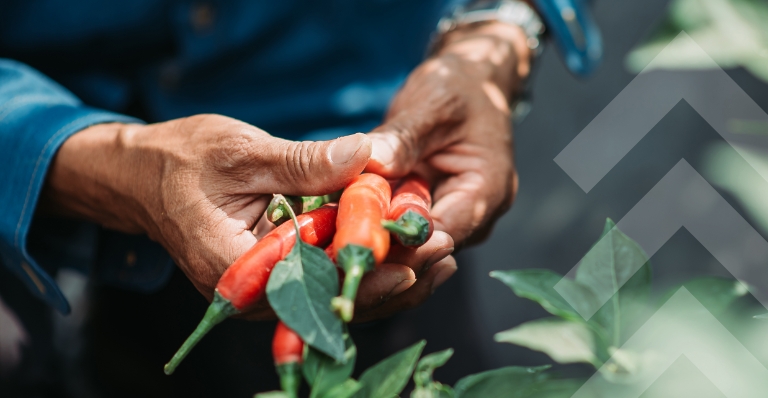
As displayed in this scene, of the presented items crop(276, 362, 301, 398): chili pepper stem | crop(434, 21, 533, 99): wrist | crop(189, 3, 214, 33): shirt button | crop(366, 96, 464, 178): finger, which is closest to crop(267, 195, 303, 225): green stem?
crop(366, 96, 464, 178): finger

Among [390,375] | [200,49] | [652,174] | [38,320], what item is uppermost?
[652,174]

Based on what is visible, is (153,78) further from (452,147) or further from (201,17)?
(452,147)

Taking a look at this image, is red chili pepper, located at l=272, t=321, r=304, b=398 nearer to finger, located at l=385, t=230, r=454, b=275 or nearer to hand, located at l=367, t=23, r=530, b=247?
finger, located at l=385, t=230, r=454, b=275

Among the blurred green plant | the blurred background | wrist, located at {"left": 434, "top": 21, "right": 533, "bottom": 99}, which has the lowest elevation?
the blurred background

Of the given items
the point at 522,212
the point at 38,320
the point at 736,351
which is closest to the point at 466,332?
the point at 522,212

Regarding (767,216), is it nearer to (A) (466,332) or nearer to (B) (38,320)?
(A) (466,332)

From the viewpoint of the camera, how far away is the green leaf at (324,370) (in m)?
0.68

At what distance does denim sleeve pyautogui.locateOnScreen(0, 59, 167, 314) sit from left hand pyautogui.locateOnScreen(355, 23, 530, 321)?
729 millimetres

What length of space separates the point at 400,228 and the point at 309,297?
192 millimetres

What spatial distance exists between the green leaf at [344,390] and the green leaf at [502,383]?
13cm

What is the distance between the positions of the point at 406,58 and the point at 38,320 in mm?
1431

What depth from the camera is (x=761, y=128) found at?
3.13 feet

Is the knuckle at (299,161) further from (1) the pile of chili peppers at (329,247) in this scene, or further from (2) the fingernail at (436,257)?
(2) the fingernail at (436,257)

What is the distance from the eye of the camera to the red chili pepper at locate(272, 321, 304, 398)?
2.37 feet
